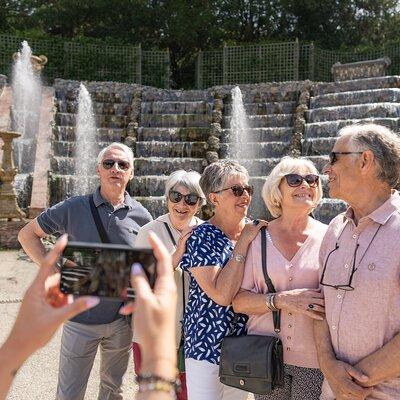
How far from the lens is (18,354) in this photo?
3.80 ft

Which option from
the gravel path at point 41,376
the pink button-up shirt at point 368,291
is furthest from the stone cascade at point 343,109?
the pink button-up shirt at point 368,291

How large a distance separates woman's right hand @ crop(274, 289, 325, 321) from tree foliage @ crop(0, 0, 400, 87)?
79.0 ft

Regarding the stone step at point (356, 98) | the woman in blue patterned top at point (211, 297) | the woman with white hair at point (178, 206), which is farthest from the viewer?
the stone step at point (356, 98)

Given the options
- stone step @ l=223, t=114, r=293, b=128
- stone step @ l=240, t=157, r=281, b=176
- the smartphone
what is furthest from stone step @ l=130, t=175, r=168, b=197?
the smartphone

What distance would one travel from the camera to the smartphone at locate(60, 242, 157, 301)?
130 cm

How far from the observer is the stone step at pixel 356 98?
Answer: 14.3 metres

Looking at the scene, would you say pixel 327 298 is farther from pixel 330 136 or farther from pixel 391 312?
pixel 330 136

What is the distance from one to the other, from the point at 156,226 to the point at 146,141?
484 inches

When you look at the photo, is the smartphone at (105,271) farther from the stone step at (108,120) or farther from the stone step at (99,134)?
the stone step at (108,120)

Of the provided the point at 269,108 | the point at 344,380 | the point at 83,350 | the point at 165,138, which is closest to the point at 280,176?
the point at 344,380

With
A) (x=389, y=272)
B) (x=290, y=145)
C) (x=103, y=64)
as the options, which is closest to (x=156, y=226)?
(x=389, y=272)

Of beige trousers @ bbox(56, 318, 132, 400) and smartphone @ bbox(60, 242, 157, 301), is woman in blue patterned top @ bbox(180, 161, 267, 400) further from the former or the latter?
smartphone @ bbox(60, 242, 157, 301)

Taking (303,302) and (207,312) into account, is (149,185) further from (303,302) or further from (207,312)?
(303,302)

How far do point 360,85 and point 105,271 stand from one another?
1573cm
